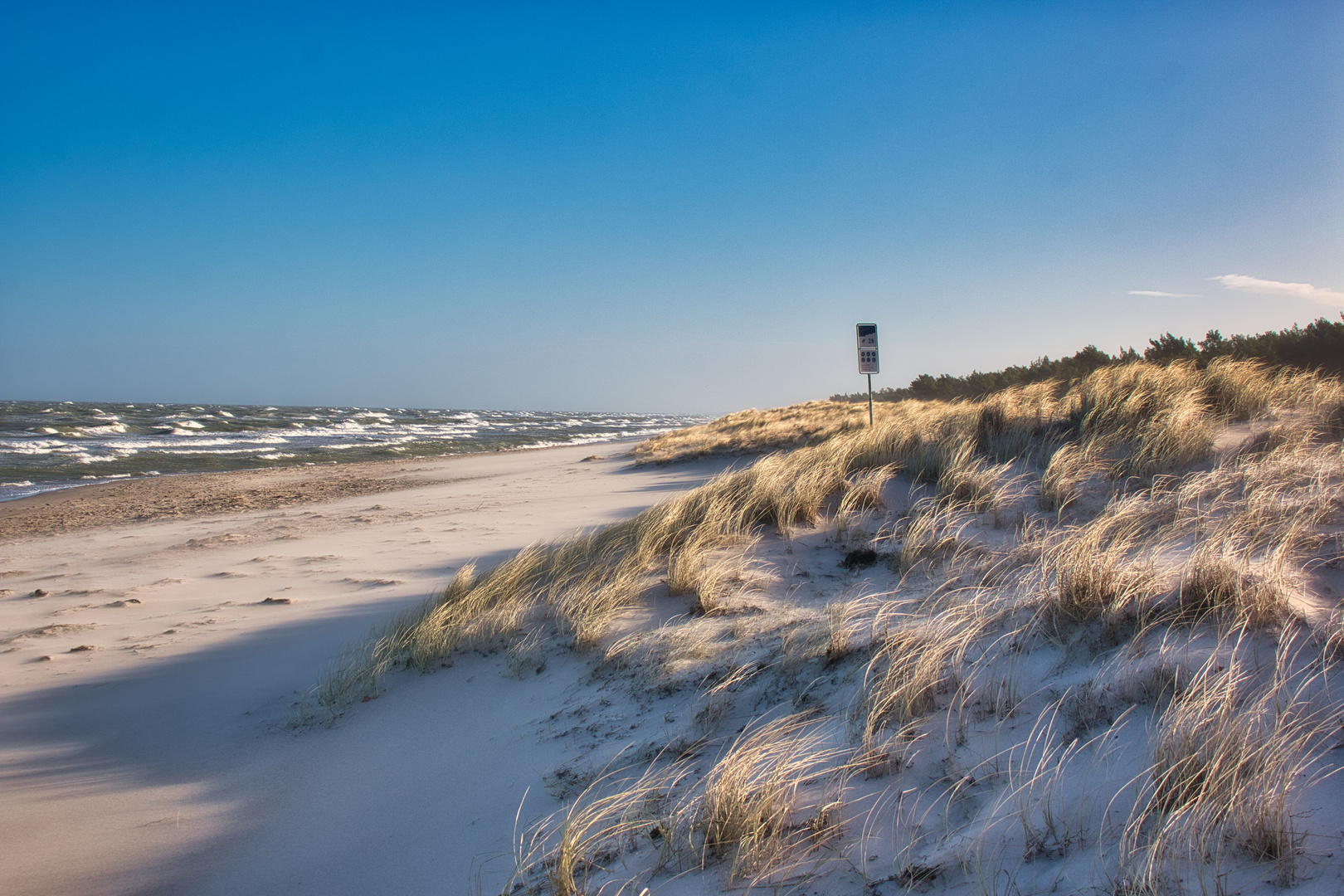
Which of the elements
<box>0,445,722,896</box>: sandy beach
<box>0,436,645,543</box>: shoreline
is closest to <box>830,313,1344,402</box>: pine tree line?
<box>0,445,722,896</box>: sandy beach

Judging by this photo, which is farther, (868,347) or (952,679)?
(868,347)

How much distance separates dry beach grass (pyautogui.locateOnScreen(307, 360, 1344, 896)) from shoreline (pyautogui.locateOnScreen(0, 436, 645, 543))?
8945 mm

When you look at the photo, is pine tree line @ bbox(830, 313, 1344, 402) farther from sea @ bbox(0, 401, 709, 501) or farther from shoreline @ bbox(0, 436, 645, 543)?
sea @ bbox(0, 401, 709, 501)

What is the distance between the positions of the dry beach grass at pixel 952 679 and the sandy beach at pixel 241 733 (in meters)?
0.31

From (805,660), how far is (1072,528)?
6.48 feet

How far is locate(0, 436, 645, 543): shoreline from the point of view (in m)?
10.2

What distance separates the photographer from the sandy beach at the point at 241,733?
2.35m

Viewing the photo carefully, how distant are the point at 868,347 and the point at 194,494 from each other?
1338 centimetres

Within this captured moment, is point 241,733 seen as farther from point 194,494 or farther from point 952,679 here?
point 194,494

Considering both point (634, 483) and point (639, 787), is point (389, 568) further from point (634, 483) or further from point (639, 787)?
point (634, 483)

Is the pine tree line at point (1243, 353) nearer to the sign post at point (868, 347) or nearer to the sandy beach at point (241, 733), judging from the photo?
the sign post at point (868, 347)

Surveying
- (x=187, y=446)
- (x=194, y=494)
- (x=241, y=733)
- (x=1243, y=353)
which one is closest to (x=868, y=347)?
(x=1243, y=353)

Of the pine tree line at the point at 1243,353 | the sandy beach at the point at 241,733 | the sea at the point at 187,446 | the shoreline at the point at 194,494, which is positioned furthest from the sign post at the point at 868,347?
the sea at the point at 187,446

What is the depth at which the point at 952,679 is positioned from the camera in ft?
7.56
